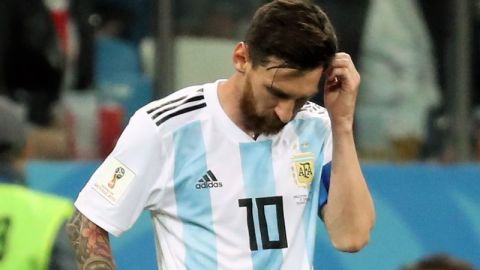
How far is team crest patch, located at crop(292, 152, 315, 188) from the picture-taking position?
4.76 metres

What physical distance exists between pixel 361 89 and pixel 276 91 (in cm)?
385

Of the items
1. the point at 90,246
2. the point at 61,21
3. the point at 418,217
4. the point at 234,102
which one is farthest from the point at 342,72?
the point at 418,217

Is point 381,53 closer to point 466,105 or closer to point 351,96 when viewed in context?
point 466,105

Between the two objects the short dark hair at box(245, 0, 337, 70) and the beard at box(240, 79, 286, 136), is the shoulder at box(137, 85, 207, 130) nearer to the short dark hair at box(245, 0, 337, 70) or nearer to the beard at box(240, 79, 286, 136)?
the beard at box(240, 79, 286, 136)

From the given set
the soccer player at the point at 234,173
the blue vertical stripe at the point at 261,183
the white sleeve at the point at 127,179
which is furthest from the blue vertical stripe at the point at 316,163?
the white sleeve at the point at 127,179

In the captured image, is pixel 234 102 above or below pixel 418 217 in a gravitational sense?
above

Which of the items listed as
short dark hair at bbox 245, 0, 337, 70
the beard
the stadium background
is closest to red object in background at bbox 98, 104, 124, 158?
the stadium background

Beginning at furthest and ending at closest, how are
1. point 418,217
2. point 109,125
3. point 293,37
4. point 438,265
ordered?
1. point 418,217
2. point 109,125
3. point 293,37
4. point 438,265

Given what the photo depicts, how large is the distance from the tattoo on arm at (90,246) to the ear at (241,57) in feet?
2.17

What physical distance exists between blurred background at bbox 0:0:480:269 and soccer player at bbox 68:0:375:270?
3.22 m

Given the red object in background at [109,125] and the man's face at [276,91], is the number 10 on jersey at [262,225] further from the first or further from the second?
the red object in background at [109,125]

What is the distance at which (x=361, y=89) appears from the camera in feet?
27.4

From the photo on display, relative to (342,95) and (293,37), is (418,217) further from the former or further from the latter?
(293,37)

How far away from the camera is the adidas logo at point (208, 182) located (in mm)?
4699
